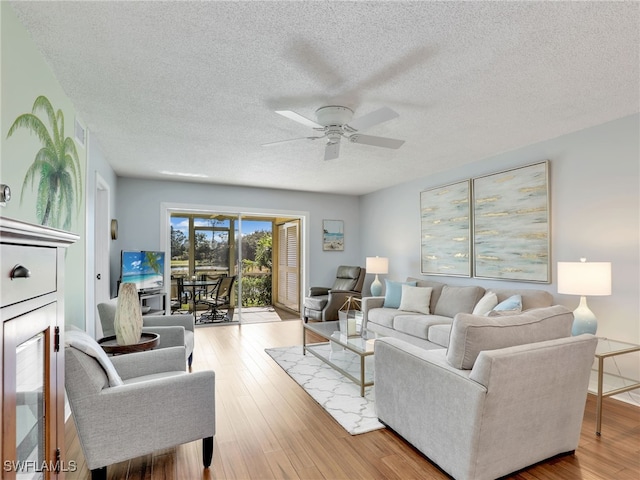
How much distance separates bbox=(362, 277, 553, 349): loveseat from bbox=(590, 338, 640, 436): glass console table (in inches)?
28.2

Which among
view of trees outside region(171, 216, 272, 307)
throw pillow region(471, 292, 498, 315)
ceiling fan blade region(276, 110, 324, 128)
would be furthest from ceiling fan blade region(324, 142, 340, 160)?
view of trees outside region(171, 216, 272, 307)

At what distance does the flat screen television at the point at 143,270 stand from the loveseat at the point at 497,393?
159 inches

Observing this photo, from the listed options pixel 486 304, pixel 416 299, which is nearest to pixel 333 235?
pixel 416 299

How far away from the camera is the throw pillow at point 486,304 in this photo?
3.83 metres

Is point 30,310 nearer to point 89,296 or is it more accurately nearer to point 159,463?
point 159,463

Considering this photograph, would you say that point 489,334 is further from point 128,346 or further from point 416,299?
point 416,299

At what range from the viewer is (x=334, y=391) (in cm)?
325

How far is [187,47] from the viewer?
209 cm

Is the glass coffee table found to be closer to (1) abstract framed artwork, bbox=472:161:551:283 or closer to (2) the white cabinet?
(1) abstract framed artwork, bbox=472:161:551:283

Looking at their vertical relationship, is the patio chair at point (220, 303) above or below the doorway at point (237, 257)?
below

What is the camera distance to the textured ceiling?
5.90 feet

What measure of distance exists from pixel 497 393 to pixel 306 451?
1249 mm

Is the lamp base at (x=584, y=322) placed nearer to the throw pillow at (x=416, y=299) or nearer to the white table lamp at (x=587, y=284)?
the white table lamp at (x=587, y=284)

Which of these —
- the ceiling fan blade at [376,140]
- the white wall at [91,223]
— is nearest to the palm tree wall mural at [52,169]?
the white wall at [91,223]
